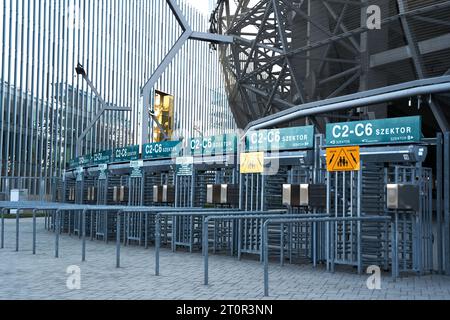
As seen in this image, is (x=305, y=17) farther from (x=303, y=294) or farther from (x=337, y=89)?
(x=303, y=294)

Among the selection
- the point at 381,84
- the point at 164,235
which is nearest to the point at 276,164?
the point at 164,235

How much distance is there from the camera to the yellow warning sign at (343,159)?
11867mm

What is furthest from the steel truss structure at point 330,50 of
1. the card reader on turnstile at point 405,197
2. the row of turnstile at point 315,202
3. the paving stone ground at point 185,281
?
the paving stone ground at point 185,281

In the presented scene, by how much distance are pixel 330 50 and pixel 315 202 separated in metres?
16.7

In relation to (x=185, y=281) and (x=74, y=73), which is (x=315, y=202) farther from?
(x=74, y=73)

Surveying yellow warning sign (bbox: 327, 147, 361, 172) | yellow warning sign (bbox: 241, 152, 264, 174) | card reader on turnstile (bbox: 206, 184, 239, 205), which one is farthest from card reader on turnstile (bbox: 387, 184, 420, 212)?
card reader on turnstile (bbox: 206, 184, 239, 205)

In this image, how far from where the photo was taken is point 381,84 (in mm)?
25578

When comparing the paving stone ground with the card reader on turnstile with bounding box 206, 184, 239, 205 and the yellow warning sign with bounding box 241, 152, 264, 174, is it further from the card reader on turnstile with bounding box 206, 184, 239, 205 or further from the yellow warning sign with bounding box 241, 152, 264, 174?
the yellow warning sign with bounding box 241, 152, 264, 174

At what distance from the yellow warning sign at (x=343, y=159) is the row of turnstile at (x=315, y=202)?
0.40m

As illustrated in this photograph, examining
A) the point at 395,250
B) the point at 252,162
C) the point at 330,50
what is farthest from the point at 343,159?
the point at 330,50

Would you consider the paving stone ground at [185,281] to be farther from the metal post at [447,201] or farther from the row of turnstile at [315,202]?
the row of turnstile at [315,202]

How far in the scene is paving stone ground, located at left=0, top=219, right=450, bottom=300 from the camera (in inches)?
355

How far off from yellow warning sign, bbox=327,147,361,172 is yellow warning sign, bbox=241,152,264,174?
2407 millimetres

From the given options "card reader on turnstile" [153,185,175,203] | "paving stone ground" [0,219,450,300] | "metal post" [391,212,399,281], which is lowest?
"paving stone ground" [0,219,450,300]
